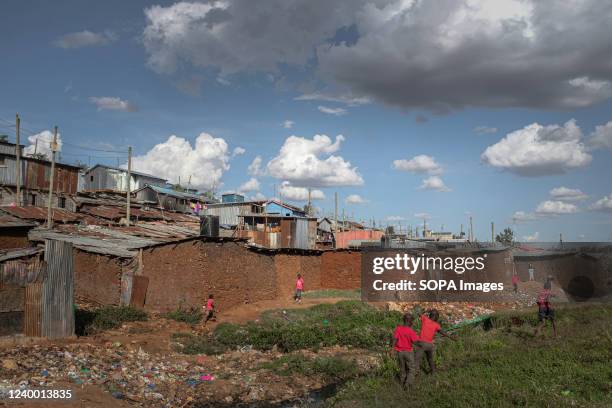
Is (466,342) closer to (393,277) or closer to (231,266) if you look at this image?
(231,266)

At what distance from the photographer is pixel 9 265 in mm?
12266

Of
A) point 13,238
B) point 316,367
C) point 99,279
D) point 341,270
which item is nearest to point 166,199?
point 341,270

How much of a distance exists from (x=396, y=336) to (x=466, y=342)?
4902 mm

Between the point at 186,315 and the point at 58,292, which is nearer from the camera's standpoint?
the point at 58,292

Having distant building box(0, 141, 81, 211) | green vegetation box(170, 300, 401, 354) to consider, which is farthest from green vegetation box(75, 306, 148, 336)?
distant building box(0, 141, 81, 211)

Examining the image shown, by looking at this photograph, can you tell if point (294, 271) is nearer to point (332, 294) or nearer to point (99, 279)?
point (332, 294)

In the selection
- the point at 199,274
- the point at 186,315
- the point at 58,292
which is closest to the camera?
the point at 58,292

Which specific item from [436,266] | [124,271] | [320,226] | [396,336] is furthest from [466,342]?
[320,226]

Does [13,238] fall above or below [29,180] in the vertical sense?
below

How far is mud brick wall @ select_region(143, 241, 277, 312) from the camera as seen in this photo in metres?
19.5

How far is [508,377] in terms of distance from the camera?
370 inches

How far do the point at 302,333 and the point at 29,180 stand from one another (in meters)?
27.1

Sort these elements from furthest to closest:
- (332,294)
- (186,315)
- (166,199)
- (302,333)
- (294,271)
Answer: (166,199)
(294,271)
(332,294)
(186,315)
(302,333)

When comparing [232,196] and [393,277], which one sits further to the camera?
[232,196]
